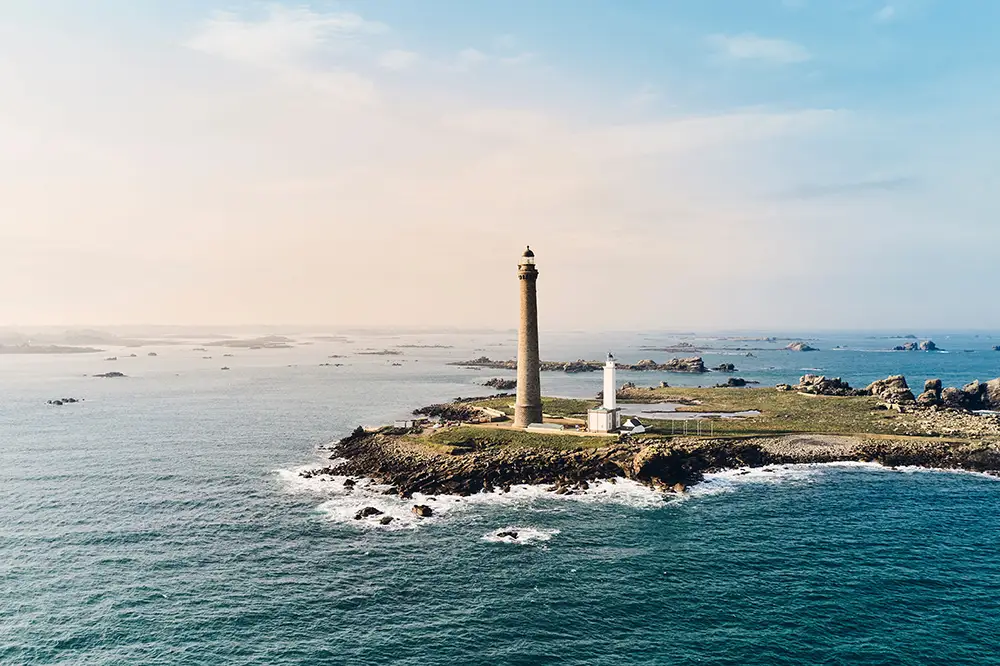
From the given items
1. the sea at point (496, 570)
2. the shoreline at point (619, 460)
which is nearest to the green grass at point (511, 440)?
the shoreline at point (619, 460)

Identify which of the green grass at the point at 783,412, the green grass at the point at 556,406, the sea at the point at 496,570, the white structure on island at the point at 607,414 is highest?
the white structure on island at the point at 607,414

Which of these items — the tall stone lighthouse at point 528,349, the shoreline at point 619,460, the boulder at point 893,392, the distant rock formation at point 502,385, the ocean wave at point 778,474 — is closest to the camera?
the ocean wave at point 778,474

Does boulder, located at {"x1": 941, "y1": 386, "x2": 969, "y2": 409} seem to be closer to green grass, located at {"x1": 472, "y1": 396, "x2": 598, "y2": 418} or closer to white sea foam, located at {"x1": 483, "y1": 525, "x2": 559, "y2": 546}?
green grass, located at {"x1": 472, "y1": 396, "x2": 598, "y2": 418}

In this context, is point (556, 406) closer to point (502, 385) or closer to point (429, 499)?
point (429, 499)

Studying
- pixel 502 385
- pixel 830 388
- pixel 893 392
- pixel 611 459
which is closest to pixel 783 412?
pixel 893 392

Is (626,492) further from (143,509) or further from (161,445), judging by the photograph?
(161,445)

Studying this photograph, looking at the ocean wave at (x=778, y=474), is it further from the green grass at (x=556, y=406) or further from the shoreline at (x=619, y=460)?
the green grass at (x=556, y=406)
